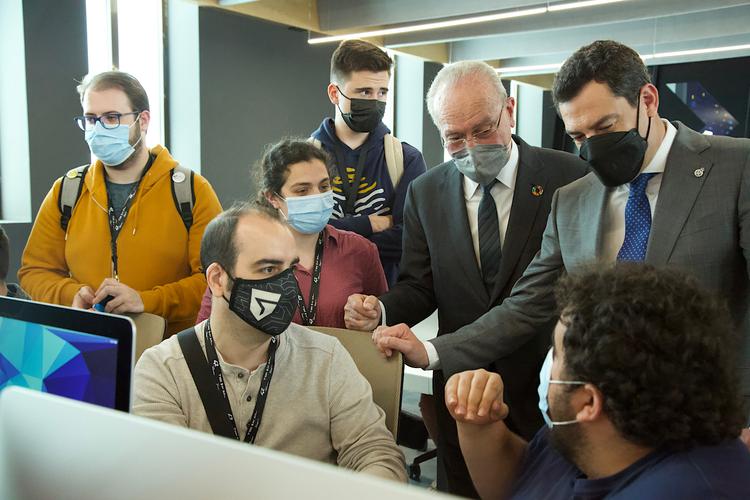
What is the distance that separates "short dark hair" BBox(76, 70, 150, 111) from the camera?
2.45m

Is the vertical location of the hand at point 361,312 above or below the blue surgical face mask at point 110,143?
below

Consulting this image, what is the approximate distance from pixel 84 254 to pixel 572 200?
67.2 inches

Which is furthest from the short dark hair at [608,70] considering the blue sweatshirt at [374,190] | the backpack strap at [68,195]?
the backpack strap at [68,195]

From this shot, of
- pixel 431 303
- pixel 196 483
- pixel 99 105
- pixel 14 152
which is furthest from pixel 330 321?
pixel 14 152

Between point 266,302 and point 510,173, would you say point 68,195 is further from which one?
point 510,173

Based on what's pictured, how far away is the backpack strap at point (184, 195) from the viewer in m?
2.47

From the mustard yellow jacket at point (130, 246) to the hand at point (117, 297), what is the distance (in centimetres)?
22

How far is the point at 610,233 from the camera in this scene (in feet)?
5.93

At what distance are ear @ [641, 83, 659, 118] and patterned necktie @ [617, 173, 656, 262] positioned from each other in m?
0.17

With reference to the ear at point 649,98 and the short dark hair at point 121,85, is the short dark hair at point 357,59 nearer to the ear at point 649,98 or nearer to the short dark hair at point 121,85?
the short dark hair at point 121,85

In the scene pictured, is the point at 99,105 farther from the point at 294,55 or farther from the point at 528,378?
the point at 294,55

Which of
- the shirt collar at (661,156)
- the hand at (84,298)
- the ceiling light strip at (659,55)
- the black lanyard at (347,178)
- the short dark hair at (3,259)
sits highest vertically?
the ceiling light strip at (659,55)

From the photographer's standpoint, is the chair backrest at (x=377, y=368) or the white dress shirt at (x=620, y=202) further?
the chair backrest at (x=377, y=368)

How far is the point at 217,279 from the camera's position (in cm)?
183
